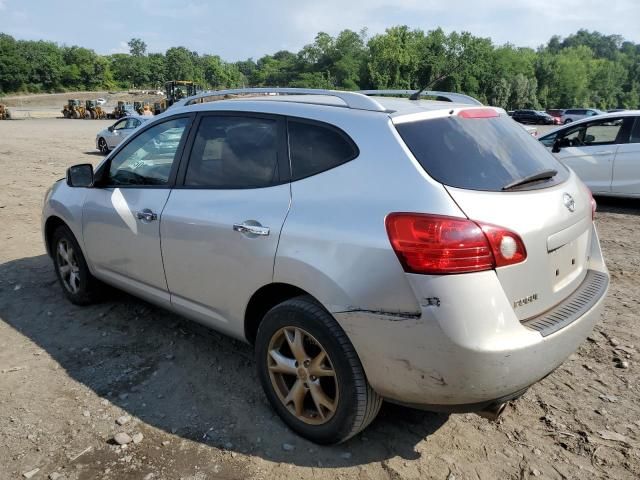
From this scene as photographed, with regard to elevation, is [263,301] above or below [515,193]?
below

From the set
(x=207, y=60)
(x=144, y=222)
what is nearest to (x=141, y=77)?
(x=207, y=60)

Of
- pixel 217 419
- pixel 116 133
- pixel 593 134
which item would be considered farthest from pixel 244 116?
pixel 116 133

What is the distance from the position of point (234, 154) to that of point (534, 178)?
64.8 inches

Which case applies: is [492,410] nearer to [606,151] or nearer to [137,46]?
[606,151]

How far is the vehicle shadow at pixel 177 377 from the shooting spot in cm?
271

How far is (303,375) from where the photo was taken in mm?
2637

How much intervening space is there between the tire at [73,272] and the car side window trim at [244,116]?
155 centimetres

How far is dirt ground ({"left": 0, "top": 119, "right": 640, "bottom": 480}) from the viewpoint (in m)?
2.55

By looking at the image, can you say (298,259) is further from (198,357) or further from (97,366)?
(97,366)

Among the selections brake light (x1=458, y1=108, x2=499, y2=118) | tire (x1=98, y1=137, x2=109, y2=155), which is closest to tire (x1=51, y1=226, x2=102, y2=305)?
brake light (x1=458, y1=108, x2=499, y2=118)

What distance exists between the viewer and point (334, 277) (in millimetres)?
2334

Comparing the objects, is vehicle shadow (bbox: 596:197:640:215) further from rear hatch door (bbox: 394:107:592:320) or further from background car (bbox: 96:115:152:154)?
background car (bbox: 96:115:152:154)

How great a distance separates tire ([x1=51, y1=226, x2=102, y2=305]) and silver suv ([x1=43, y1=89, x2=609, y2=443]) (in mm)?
1161

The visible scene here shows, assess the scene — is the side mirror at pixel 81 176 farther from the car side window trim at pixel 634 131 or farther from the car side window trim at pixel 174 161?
the car side window trim at pixel 634 131
